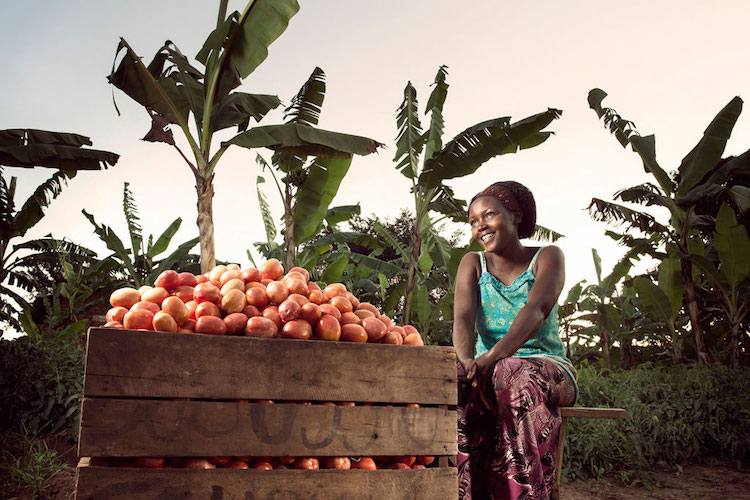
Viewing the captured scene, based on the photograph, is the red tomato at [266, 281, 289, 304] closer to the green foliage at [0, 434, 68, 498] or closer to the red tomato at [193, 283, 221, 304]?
the red tomato at [193, 283, 221, 304]

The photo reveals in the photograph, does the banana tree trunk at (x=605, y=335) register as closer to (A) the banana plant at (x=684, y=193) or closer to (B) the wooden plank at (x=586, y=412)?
(A) the banana plant at (x=684, y=193)

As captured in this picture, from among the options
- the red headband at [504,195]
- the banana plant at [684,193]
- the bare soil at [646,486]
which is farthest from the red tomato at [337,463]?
the banana plant at [684,193]

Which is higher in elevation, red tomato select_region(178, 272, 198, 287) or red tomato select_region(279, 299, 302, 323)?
red tomato select_region(178, 272, 198, 287)

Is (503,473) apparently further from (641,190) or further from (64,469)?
(641,190)

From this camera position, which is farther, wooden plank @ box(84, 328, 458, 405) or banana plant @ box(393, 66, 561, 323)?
banana plant @ box(393, 66, 561, 323)

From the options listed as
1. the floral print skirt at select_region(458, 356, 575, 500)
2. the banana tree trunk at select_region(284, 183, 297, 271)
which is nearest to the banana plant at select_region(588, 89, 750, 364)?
the banana tree trunk at select_region(284, 183, 297, 271)

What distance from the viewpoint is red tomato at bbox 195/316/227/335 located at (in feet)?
5.62

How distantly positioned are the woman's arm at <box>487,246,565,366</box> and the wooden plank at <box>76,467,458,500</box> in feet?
2.16

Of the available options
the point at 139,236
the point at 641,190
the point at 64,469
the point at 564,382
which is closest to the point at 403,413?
the point at 564,382

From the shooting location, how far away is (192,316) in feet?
5.95

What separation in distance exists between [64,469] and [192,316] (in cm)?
365

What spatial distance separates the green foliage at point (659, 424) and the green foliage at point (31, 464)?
4.43m

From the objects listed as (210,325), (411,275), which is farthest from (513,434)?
(411,275)

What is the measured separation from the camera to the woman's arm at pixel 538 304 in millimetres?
2316
